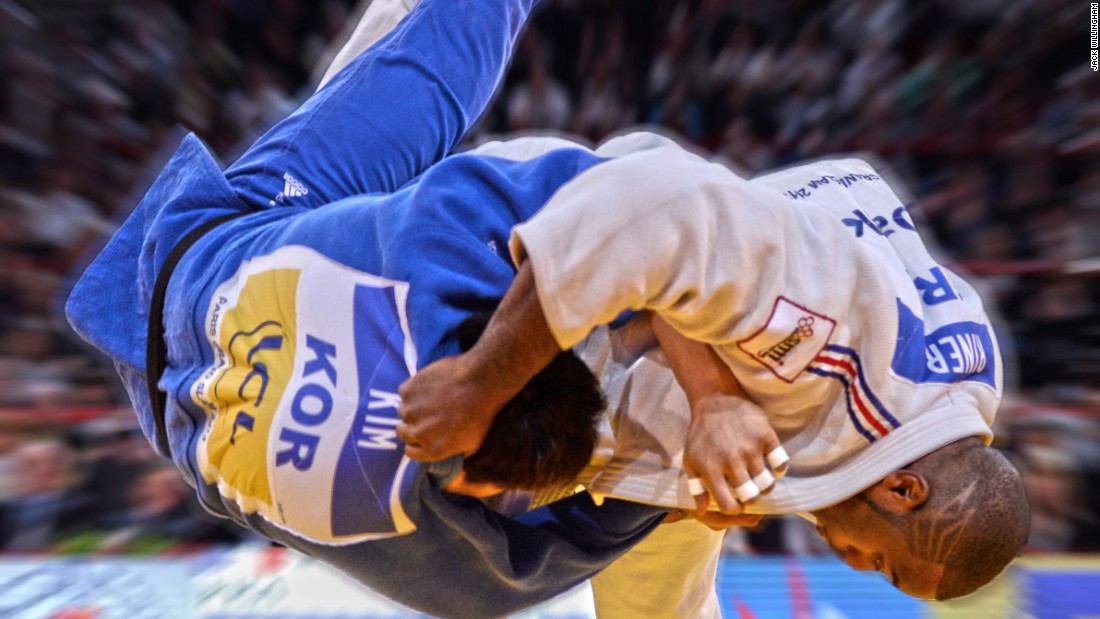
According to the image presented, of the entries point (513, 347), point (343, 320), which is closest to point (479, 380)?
point (513, 347)

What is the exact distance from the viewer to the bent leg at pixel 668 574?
965mm

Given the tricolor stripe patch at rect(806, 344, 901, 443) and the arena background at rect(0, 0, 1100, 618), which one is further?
the arena background at rect(0, 0, 1100, 618)

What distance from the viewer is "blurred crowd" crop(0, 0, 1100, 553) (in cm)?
193

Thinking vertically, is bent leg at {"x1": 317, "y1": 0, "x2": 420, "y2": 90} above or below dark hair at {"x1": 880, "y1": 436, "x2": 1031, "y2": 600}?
above

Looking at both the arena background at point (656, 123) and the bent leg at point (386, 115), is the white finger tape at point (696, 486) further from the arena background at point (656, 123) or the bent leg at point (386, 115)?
the arena background at point (656, 123)

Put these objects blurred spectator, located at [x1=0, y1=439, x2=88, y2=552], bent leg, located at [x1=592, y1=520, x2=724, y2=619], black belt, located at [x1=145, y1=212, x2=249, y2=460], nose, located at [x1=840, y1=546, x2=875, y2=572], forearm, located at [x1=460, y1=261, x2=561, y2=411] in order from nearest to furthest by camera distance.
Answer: forearm, located at [x1=460, y1=261, x2=561, y2=411] → nose, located at [x1=840, y1=546, x2=875, y2=572] → black belt, located at [x1=145, y1=212, x2=249, y2=460] → bent leg, located at [x1=592, y1=520, x2=724, y2=619] → blurred spectator, located at [x1=0, y1=439, x2=88, y2=552]

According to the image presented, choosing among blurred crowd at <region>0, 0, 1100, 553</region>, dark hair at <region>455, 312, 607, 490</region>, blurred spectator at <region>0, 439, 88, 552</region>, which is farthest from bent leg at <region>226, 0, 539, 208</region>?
blurred spectator at <region>0, 439, 88, 552</region>

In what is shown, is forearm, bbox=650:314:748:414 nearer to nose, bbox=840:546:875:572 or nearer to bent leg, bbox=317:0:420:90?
nose, bbox=840:546:875:572

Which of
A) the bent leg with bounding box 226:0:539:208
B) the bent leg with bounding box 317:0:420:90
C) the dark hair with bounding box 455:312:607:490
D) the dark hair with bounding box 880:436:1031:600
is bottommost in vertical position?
the dark hair with bounding box 880:436:1031:600

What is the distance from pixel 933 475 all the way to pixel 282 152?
691 mm

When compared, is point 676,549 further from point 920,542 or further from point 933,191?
point 933,191

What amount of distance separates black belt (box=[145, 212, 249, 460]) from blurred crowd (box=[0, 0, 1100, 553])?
0.99 meters

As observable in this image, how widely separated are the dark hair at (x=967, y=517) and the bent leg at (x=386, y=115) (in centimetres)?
60

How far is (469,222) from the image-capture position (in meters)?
0.69
